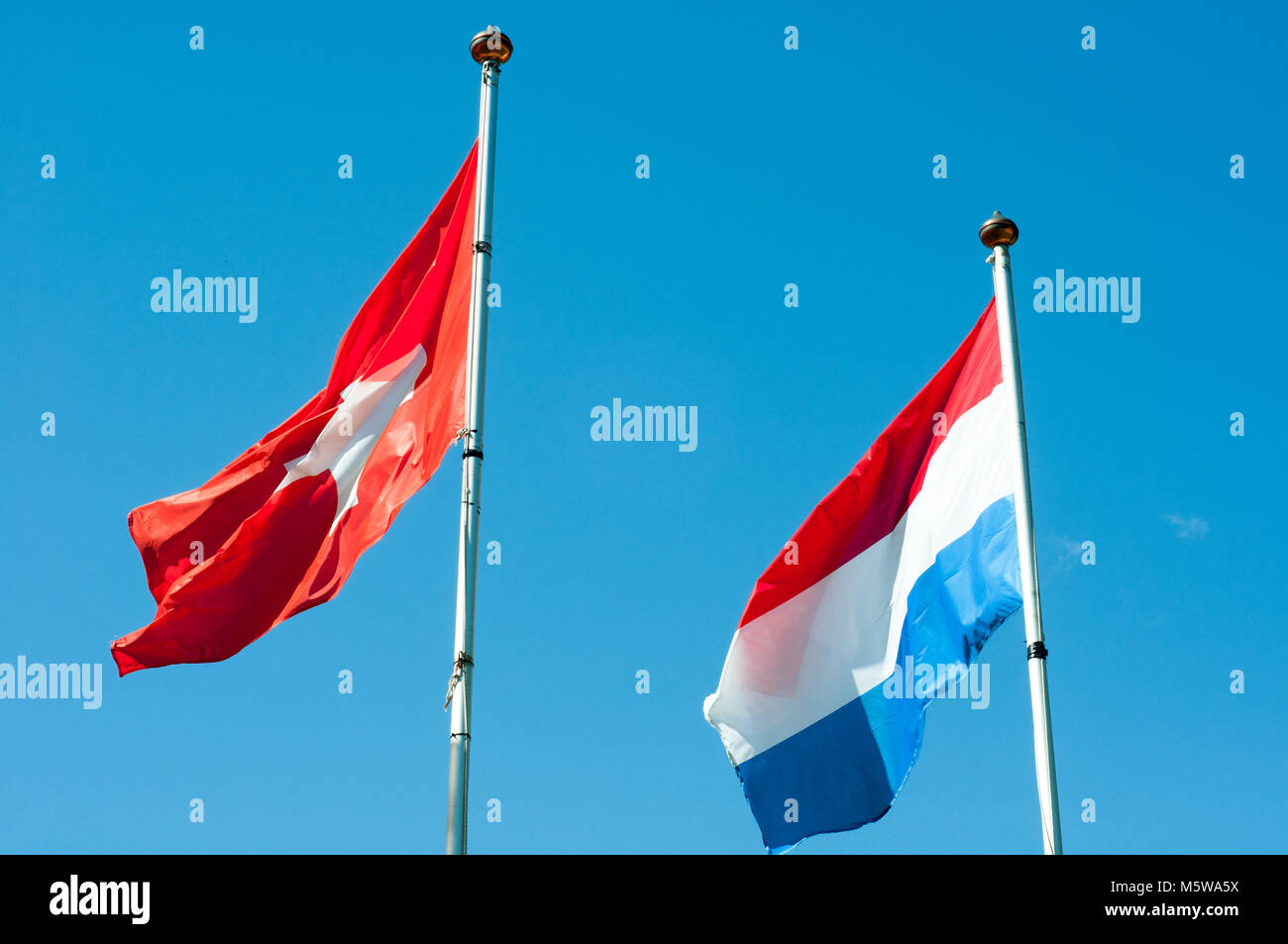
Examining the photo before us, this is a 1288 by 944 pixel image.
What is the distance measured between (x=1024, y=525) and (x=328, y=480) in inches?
277

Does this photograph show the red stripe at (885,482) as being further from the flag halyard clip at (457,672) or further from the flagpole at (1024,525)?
the flag halyard clip at (457,672)

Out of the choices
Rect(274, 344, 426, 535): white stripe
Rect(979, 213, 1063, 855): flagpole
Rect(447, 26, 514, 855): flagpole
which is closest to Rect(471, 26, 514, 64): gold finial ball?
Rect(447, 26, 514, 855): flagpole

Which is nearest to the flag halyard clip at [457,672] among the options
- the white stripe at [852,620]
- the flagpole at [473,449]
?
the flagpole at [473,449]

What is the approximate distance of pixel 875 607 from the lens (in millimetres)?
16375

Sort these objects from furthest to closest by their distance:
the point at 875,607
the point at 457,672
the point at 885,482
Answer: the point at 885,482
the point at 875,607
the point at 457,672

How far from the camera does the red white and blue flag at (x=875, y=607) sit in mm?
15562

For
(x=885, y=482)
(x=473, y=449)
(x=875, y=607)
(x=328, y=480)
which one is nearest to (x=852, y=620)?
(x=875, y=607)

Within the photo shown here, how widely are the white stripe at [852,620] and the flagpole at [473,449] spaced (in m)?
4.31

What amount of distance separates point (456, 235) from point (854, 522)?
547cm

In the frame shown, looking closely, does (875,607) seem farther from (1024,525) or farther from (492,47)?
(492,47)
